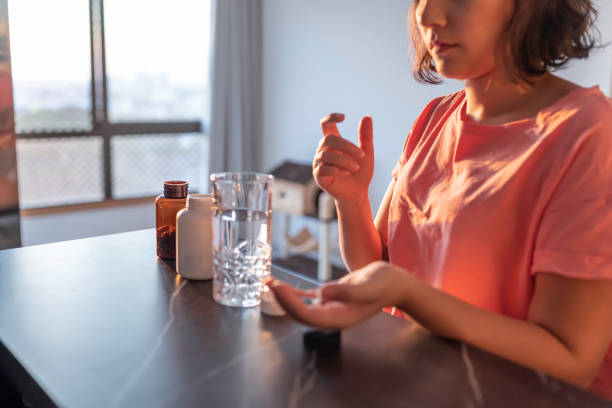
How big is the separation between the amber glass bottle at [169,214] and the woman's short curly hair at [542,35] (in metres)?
0.61

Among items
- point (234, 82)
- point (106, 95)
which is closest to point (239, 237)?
point (106, 95)

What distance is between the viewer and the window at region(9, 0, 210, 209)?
317cm

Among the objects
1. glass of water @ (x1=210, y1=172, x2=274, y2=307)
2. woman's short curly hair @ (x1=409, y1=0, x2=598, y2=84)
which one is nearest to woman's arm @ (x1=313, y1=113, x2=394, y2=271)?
glass of water @ (x1=210, y1=172, x2=274, y2=307)

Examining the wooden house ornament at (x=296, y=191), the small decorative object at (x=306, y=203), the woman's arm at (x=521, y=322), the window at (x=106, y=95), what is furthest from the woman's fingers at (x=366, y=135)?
the window at (x=106, y=95)

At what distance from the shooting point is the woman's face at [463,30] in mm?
886

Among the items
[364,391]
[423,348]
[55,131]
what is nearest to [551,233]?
[423,348]

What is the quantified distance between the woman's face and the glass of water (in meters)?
0.34

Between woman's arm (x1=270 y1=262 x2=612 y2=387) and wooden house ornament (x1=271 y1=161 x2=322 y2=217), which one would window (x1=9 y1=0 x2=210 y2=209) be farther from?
woman's arm (x1=270 y1=262 x2=612 y2=387)

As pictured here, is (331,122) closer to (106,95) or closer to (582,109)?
(582,109)

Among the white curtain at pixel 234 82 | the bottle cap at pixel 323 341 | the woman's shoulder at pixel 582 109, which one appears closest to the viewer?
the bottle cap at pixel 323 341

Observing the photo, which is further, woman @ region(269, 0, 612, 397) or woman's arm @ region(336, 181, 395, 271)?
woman's arm @ region(336, 181, 395, 271)

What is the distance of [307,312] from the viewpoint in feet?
2.13

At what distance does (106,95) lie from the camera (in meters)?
3.44

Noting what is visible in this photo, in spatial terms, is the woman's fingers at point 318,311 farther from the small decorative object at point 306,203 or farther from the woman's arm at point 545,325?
the small decorative object at point 306,203
